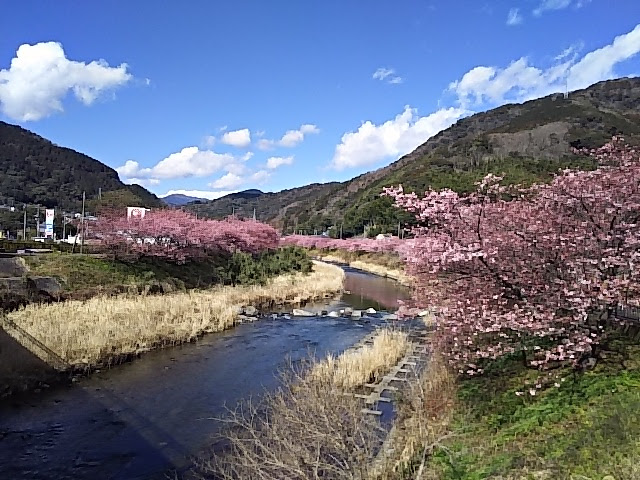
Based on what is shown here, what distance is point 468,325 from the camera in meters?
7.09

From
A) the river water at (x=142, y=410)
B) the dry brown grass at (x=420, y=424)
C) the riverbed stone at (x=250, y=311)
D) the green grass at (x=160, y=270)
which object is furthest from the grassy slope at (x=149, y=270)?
the dry brown grass at (x=420, y=424)

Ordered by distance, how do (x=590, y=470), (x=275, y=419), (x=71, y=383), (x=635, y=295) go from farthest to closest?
(x=71, y=383) → (x=275, y=419) → (x=635, y=295) → (x=590, y=470)

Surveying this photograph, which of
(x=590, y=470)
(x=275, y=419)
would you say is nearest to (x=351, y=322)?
(x=275, y=419)

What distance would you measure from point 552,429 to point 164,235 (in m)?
23.2

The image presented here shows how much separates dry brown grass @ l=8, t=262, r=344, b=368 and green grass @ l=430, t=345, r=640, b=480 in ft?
30.6

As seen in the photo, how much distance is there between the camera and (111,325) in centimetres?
1432

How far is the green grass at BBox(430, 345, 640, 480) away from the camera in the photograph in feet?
16.1

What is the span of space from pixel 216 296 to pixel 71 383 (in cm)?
1077

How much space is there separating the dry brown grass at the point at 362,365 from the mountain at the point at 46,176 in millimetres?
55217

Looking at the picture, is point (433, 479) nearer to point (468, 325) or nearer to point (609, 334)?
point (468, 325)

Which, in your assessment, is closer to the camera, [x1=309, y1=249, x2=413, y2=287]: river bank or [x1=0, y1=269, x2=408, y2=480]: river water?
[x1=0, y1=269, x2=408, y2=480]: river water

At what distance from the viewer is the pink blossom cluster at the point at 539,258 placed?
256 inches

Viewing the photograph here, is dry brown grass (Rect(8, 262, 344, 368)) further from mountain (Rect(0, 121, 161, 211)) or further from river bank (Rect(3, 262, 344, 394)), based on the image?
mountain (Rect(0, 121, 161, 211))

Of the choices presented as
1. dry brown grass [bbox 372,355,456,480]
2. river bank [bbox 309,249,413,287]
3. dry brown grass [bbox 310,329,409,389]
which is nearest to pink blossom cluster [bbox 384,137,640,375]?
dry brown grass [bbox 372,355,456,480]
